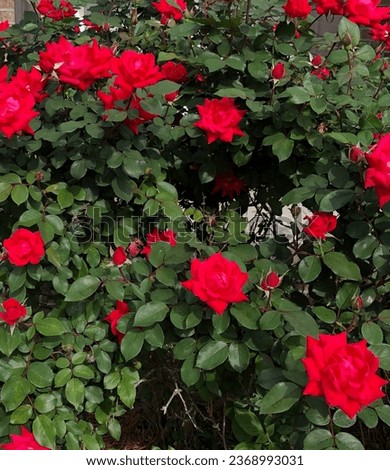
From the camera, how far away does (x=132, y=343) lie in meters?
1.41

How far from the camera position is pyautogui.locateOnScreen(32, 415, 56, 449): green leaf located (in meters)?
1.41

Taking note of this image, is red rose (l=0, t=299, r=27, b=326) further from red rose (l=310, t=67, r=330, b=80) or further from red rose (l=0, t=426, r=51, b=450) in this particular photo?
red rose (l=310, t=67, r=330, b=80)

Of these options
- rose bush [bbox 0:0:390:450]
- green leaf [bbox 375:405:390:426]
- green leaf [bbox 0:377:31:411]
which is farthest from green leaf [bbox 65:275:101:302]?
green leaf [bbox 375:405:390:426]

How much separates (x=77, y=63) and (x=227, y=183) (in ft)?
1.95

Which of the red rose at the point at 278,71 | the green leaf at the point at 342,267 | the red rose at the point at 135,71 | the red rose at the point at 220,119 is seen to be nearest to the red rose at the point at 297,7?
the red rose at the point at 278,71

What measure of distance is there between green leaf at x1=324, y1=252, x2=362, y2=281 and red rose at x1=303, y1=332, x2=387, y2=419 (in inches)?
10.6

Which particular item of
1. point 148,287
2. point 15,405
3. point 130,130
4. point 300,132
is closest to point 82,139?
point 130,130

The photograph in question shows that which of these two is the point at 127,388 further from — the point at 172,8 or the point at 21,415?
the point at 172,8

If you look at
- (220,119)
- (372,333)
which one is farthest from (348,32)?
(372,333)

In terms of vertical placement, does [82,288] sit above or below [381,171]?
below

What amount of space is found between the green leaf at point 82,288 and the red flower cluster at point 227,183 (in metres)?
0.54

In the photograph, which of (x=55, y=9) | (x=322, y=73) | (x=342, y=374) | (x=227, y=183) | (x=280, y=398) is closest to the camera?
(x=342, y=374)

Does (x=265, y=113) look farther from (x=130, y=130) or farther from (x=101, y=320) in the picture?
(x=101, y=320)

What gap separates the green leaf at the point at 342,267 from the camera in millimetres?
A: 1407
